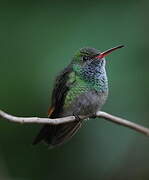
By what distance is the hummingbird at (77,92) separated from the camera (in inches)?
104

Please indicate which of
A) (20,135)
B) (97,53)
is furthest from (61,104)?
(20,135)

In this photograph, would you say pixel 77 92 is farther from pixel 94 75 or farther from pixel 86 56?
pixel 86 56

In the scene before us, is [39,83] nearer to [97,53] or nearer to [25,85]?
[25,85]

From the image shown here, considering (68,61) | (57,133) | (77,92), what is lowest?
(57,133)

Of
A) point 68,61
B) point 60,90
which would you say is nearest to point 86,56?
point 68,61

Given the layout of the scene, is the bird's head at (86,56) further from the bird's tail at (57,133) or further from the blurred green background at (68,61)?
the bird's tail at (57,133)

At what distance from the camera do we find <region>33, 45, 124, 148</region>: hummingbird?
2.64 m

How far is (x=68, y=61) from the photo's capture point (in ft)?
9.52

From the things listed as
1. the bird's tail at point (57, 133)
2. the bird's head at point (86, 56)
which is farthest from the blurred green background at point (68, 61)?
the bird's tail at point (57, 133)

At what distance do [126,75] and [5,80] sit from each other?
2.44 feet

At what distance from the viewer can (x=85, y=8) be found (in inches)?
119

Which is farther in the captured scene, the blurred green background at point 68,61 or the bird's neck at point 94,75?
the blurred green background at point 68,61

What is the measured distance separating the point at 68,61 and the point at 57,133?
43 centimetres

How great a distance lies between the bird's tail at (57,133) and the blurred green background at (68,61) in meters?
0.21
